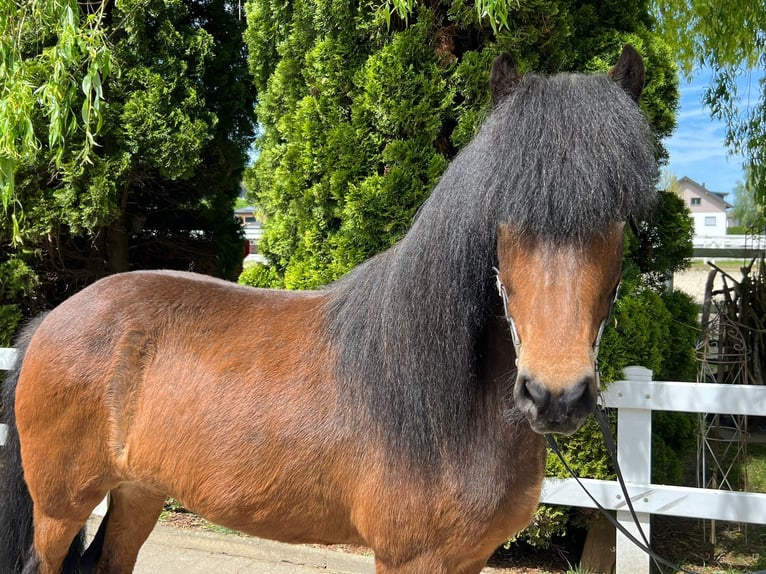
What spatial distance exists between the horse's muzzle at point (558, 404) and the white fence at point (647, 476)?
6.72 feet

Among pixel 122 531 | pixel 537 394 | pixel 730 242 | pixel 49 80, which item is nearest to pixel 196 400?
pixel 122 531

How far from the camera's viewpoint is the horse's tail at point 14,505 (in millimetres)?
2613

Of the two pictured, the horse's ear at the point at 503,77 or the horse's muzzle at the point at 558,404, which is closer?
the horse's muzzle at the point at 558,404

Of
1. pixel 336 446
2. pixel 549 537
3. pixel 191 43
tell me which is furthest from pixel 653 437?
pixel 191 43

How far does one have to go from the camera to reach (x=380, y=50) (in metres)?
3.63

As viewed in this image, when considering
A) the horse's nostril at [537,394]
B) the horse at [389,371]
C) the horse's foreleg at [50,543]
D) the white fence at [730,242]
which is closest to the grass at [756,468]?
the white fence at [730,242]

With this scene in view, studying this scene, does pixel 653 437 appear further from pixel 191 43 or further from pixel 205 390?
pixel 191 43

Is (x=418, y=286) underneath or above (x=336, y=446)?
above

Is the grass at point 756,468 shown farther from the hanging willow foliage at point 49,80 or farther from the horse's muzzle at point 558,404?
the hanging willow foliage at point 49,80

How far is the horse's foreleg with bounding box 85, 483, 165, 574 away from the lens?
2.80m

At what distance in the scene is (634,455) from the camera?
3.29 metres

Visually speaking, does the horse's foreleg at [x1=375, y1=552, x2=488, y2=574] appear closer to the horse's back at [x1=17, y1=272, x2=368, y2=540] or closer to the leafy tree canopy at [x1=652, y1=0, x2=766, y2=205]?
the horse's back at [x1=17, y1=272, x2=368, y2=540]

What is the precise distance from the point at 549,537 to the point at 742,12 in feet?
18.5

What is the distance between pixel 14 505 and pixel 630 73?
2.95 meters
